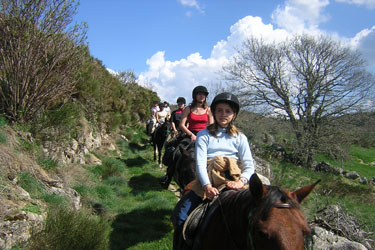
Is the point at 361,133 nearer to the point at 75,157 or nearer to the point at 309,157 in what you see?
the point at 309,157

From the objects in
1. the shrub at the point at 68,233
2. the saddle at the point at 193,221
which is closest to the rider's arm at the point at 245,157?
the saddle at the point at 193,221

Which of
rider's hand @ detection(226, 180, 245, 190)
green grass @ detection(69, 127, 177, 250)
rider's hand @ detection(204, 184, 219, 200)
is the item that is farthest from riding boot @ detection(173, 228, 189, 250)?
green grass @ detection(69, 127, 177, 250)

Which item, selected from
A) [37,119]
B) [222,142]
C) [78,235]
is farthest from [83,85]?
[222,142]

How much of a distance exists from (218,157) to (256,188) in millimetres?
933

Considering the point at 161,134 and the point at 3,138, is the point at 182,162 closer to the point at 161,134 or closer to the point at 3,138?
the point at 3,138

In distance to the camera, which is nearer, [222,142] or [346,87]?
[222,142]

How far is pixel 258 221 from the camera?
1803 mm

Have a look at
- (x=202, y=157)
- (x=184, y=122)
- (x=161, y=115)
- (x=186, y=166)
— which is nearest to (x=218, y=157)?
(x=202, y=157)

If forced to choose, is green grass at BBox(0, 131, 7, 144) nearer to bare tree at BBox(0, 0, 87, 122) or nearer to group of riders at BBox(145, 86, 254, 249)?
bare tree at BBox(0, 0, 87, 122)

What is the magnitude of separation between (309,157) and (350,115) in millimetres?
4763

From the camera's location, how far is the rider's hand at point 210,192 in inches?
102

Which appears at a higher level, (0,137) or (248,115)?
(248,115)

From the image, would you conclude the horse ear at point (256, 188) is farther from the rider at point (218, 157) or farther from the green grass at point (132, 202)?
the green grass at point (132, 202)

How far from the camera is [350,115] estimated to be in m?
21.7
